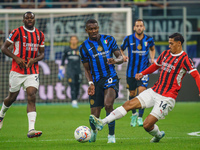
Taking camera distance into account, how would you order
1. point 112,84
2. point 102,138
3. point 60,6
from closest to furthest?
point 112,84
point 102,138
point 60,6

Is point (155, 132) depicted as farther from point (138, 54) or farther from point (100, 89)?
point (138, 54)

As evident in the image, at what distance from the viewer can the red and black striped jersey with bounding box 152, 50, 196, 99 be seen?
721cm

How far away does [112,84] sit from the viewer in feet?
24.6

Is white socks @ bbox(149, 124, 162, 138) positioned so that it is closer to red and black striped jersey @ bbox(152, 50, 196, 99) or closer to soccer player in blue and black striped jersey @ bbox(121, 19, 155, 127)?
red and black striped jersey @ bbox(152, 50, 196, 99)

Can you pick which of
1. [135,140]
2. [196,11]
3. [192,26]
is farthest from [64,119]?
[196,11]

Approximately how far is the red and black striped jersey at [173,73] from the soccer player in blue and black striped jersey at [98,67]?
2.47ft

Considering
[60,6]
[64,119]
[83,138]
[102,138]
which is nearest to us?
[83,138]

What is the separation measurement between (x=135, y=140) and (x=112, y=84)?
3.58 feet

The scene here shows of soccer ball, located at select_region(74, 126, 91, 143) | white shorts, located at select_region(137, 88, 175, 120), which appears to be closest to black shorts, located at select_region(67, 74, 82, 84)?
white shorts, located at select_region(137, 88, 175, 120)

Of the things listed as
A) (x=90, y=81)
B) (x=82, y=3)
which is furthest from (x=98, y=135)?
(x=82, y=3)

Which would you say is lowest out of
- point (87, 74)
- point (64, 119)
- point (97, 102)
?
point (64, 119)

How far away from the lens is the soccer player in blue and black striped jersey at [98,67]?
7473 millimetres

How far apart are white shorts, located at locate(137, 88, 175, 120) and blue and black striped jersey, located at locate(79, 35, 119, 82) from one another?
771 millimetres

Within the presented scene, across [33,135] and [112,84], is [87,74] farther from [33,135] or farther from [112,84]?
[33,135]
